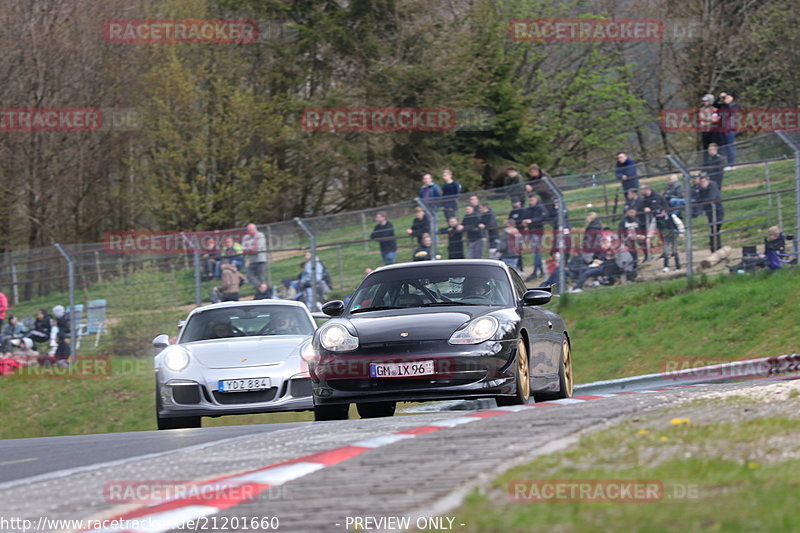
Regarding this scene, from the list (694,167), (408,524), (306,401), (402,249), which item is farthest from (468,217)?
(408,524)

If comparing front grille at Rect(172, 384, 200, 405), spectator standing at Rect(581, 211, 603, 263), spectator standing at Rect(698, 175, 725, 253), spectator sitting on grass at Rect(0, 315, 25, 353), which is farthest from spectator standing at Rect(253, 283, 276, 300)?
front grille at Rect(172, 384, 200, 405)

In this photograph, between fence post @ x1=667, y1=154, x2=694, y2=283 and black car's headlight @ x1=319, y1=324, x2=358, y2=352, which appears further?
fence post @ x1=667, y1=154, x2=694, y2=283

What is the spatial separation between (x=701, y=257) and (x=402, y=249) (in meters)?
5.43

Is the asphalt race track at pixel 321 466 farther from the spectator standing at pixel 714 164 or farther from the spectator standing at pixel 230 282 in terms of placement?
the spectator standing at pixel 230 282

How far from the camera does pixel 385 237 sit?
24.9 m

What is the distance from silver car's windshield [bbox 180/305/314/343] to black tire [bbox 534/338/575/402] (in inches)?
121

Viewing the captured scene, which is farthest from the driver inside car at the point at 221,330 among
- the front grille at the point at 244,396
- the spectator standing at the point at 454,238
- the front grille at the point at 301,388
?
the spectator standing at the point at 454,238

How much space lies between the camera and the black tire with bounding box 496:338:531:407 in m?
12.3

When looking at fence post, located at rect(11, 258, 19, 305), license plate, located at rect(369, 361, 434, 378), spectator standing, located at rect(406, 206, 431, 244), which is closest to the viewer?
license plate, located at rect(369, 361, 434, 378)

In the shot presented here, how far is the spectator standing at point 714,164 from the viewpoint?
23.8 m

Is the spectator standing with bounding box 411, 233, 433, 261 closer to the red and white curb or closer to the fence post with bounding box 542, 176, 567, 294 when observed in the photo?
the fence post with bounding box 542, 176, 567, 294

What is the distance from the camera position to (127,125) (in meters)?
44.5

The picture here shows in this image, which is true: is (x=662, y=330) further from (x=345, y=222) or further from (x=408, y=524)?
(x=408, y=524)

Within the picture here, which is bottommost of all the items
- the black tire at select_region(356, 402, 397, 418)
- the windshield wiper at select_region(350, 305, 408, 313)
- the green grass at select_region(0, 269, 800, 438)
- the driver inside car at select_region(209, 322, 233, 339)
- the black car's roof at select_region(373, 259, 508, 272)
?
the green grass at select_region(0, 269, 800, 438)
